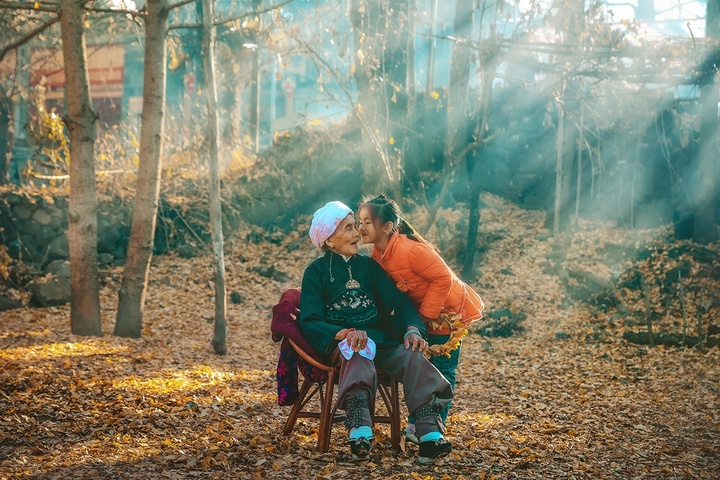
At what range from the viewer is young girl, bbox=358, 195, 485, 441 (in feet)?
15.1

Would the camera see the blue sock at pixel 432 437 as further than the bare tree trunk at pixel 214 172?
No

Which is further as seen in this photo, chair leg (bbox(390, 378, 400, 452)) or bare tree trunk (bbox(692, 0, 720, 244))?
bare tree trunk (bbox(692, 0, 720, 244))

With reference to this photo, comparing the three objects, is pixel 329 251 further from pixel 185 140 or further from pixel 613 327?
pixel 185 140

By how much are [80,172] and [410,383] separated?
5.30 meters

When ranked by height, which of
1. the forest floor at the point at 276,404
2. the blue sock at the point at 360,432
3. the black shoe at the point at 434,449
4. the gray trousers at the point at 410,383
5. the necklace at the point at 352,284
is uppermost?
the necklace at the point at 352,284

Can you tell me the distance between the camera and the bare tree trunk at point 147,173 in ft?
26.6

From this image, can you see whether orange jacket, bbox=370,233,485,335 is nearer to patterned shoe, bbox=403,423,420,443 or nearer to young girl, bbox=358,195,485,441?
young girl, bbox=358,195,485,441

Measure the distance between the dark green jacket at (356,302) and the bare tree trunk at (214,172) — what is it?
12.3 feet

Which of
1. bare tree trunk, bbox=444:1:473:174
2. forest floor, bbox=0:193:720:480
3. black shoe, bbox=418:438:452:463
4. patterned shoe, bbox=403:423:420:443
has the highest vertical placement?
bare tree trunk, bbox=444:1:473:174

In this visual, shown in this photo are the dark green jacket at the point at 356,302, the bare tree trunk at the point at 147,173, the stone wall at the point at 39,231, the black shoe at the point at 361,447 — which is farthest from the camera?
the stone wall at the point at 39,231

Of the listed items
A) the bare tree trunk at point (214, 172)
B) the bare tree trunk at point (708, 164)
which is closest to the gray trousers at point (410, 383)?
the bare tree trunk at point (214, 172)

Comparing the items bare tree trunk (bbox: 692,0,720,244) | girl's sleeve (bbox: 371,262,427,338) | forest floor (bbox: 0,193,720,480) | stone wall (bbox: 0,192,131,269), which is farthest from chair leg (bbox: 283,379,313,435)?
bare tree trunk (bbox: 692,0,720,244)

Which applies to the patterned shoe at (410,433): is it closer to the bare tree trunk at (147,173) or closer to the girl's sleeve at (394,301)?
the girl's sleeve at (394,301)

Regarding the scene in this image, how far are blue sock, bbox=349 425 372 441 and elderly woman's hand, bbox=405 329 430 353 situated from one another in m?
0.55
